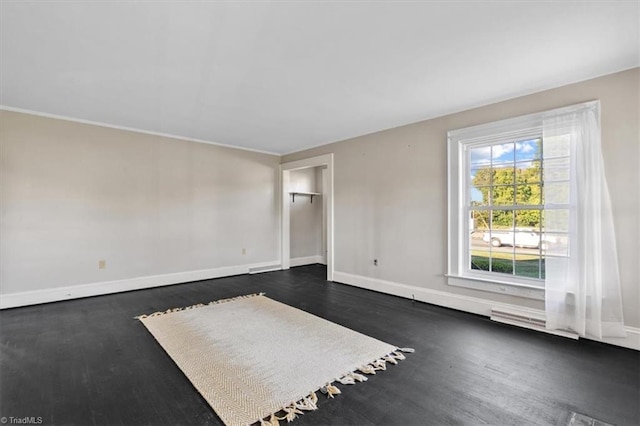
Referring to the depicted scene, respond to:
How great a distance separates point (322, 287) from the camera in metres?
4.83

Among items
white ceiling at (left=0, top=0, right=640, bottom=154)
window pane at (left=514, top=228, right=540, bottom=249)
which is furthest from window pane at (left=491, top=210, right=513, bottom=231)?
white ceiling at (left=0, top=0, right=640, bottom=154)

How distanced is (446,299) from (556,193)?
67.6 inches

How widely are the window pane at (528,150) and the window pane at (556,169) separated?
0.30 metres

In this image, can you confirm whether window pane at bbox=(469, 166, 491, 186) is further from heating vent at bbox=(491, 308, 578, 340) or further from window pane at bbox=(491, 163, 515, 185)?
heating vent at bbox=(491, 308, 578, 340)

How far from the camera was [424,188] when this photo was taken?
4.07 meters

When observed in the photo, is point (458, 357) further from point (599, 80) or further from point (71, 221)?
point (71, 221)

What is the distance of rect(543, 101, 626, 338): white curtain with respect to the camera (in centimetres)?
267

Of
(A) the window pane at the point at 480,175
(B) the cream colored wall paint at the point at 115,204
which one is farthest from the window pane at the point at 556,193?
(B) the cream colored wall paint at the point at 115,204

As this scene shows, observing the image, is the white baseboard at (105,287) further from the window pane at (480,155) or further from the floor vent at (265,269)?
the window pane at (480,155)

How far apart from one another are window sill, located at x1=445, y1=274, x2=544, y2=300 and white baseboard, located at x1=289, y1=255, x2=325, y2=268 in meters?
3.80

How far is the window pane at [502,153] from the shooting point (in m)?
3.45

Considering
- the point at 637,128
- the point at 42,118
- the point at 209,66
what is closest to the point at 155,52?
the point at 209,66

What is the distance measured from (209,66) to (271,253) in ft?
14.1

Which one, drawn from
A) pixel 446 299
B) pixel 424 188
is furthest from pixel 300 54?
pixel 446 299
